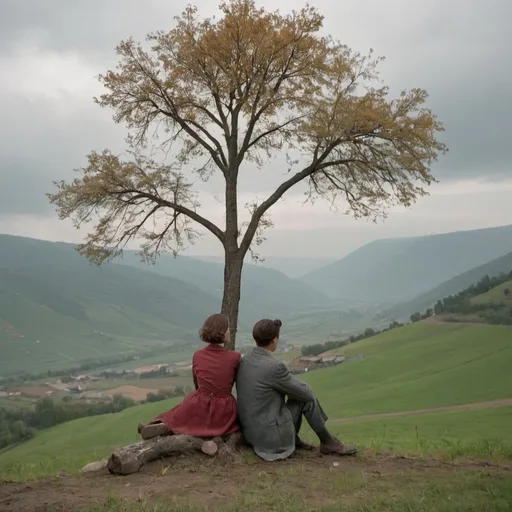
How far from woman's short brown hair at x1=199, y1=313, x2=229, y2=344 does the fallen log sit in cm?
146

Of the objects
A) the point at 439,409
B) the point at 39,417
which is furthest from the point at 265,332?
the point at 39,417

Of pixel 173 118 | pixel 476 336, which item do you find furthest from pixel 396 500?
pixel 476 336

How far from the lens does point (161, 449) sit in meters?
7.29

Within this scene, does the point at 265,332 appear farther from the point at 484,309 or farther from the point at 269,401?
the point at 484,309

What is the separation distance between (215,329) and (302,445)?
2418mm

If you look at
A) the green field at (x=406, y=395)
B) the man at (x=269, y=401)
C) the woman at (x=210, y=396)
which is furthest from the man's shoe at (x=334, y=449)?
the green field at (x=406, y=395)

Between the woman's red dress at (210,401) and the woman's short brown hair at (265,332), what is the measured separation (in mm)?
469

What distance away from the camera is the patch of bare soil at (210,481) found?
231 inches

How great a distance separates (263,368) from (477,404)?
167ft

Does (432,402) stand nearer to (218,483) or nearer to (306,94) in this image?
(306,94)

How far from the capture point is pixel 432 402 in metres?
53.5

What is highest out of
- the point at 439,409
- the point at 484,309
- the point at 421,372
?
the point at 484,309

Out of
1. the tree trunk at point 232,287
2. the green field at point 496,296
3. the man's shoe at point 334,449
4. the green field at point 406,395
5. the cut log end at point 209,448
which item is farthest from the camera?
the green field at point 496,296

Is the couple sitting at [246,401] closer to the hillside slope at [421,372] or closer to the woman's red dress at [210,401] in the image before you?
the woman's red dress at [210,401]
